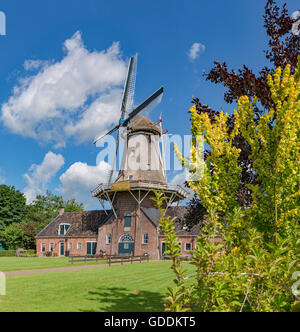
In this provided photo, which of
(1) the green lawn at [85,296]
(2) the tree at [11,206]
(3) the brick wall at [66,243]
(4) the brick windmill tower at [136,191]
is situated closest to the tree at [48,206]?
(2) the tree at [11,206]

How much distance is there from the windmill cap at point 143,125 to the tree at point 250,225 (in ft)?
107

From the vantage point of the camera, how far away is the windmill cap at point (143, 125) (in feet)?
123

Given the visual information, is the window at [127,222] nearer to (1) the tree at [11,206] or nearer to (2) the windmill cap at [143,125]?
(2) the windmill cap at [143,125]

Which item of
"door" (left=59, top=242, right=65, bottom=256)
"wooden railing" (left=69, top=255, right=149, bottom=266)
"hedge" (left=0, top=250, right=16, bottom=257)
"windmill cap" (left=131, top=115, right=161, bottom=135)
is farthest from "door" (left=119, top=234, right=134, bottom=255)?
Result: "hedge" (left=0, top=250, right=16, bottom=257)

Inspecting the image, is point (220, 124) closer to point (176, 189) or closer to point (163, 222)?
point (163, 222)

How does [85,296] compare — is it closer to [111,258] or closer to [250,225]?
[250,225]

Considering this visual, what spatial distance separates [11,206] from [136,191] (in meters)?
40.3

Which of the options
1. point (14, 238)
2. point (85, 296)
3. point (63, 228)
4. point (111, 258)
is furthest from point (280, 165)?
point (14, 238)

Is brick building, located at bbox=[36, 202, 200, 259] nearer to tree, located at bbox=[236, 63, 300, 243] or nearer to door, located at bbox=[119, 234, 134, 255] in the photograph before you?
door, located at bbox=[119, 234, 134, 255]

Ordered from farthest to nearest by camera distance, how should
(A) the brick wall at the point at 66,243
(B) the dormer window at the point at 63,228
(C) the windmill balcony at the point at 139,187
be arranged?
(B) the dormer window at the point at 63,228, (A) the brick wall at the point at 66,243, (C) the windmill balcony at the point at 139,187

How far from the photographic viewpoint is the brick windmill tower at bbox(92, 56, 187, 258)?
3500 cm
